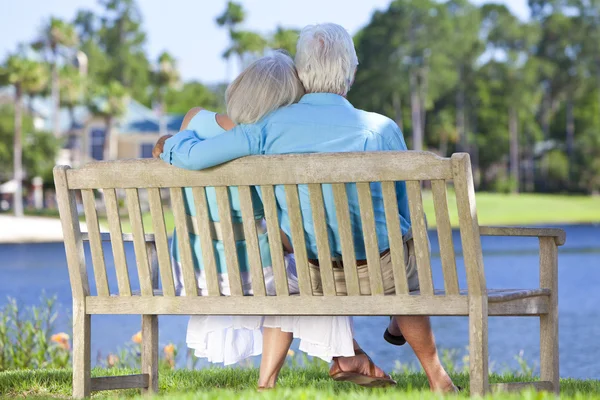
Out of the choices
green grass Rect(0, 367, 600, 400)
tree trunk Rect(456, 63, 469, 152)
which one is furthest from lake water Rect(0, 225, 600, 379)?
tree trunk Rect(456, 63, 469, 152)

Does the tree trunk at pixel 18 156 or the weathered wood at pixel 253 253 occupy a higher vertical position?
the tree trunk at pixel 18 156

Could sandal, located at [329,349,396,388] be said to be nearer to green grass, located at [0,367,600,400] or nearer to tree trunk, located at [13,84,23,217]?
green grass, located at [0,367,600,400]

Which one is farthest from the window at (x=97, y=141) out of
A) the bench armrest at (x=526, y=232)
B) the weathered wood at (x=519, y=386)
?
the weathered wood at (x=519, y=386)

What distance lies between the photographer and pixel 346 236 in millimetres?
3203

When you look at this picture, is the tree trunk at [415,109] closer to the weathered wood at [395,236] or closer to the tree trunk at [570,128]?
the tree trunk at [570,128]

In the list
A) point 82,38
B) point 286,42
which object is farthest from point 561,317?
point 82,38

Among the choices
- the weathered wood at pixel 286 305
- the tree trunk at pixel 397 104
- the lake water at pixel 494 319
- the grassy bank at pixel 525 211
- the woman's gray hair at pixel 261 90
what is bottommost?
the lake water at pixel 494 319

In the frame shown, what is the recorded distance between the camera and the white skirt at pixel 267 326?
3430mm

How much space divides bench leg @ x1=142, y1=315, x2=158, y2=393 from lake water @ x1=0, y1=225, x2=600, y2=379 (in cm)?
318

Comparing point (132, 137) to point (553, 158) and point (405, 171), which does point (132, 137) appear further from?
point (405, 171)

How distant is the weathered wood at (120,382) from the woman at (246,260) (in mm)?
295

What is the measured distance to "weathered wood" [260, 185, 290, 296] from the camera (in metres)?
3.23

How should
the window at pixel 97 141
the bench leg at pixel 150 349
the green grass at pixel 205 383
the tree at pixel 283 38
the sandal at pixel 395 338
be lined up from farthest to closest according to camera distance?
the window at pixel 97 141
the tree at pixel 283 38
the green grass at pixel 205 383
the bench leg at pixel 150 349
the sandal at pixel 395 338

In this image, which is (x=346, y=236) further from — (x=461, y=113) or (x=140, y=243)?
(x=461, y=113)
